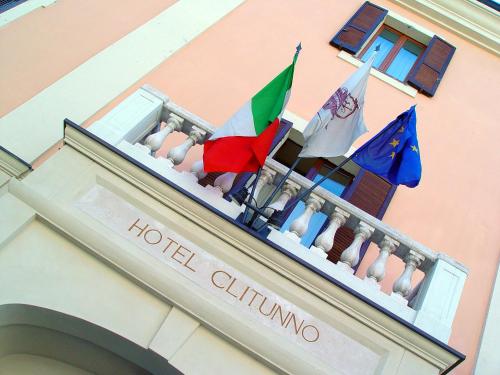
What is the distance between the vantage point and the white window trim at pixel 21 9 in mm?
7199

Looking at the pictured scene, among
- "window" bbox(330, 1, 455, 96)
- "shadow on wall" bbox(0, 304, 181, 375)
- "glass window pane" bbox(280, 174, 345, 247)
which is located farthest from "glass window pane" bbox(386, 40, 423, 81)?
"shadow on wall" bbox(0, 304, 181, 375)

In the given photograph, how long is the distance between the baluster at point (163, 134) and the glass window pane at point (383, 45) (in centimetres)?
383

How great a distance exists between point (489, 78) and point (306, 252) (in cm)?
533

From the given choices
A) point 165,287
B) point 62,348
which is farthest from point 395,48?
point 62,348

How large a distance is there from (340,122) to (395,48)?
4.18m

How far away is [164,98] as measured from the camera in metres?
5.79

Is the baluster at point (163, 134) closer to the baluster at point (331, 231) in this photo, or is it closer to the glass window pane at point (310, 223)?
the glass window pane at point (310, 223)

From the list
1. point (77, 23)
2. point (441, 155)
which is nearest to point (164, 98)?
point (77, 23)

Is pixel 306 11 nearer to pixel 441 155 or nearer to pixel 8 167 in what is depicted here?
pixel 441 155

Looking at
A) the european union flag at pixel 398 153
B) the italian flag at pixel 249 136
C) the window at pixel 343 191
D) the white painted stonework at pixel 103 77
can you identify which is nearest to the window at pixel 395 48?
the white painted stonework at pixel 103 77

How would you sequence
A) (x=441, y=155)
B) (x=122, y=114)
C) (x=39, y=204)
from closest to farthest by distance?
1. (x=39, y=204)
2. (x=122, y=114)
3. (x=441, y=155)

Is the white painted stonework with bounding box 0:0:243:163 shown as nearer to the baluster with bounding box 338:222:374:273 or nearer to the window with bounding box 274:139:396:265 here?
the window with bounding box 274:139:396:265

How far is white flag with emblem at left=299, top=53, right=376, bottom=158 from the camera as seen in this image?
5.31 m

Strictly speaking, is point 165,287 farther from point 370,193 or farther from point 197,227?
point 370,193
